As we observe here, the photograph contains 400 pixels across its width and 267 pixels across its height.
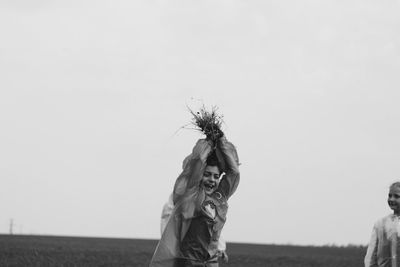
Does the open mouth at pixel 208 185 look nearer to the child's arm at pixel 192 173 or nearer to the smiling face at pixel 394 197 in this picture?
the child's arm at pixel 192 173

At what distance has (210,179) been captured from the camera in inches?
289

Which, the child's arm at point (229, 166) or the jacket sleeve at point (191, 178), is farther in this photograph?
the child's arm at point (229, 166)

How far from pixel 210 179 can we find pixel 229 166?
22cm

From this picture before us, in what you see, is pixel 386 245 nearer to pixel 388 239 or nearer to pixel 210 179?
pixel 388 239

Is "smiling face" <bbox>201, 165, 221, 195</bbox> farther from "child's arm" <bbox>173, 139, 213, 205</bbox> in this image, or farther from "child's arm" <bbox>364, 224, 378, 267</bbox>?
"child's arm" <bbox>364, 224, 378, 267</bbox>

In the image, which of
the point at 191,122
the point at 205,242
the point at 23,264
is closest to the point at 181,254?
the point at 205,242

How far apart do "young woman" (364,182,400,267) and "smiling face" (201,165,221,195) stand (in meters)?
2.12

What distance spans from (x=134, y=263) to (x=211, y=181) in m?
12.5

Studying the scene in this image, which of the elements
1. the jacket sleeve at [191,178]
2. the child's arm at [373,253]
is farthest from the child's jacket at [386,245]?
the jacket sleeve at [191,178]

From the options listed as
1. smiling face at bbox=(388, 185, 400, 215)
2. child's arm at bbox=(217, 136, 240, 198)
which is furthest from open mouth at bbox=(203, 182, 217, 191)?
smiling face at bbox=(388, 185, 400, 215)

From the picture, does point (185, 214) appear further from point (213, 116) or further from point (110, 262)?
point (110, 262)

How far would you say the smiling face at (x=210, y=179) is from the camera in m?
7.34

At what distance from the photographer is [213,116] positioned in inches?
295

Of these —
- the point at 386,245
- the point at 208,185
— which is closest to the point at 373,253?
the point at 386,245
